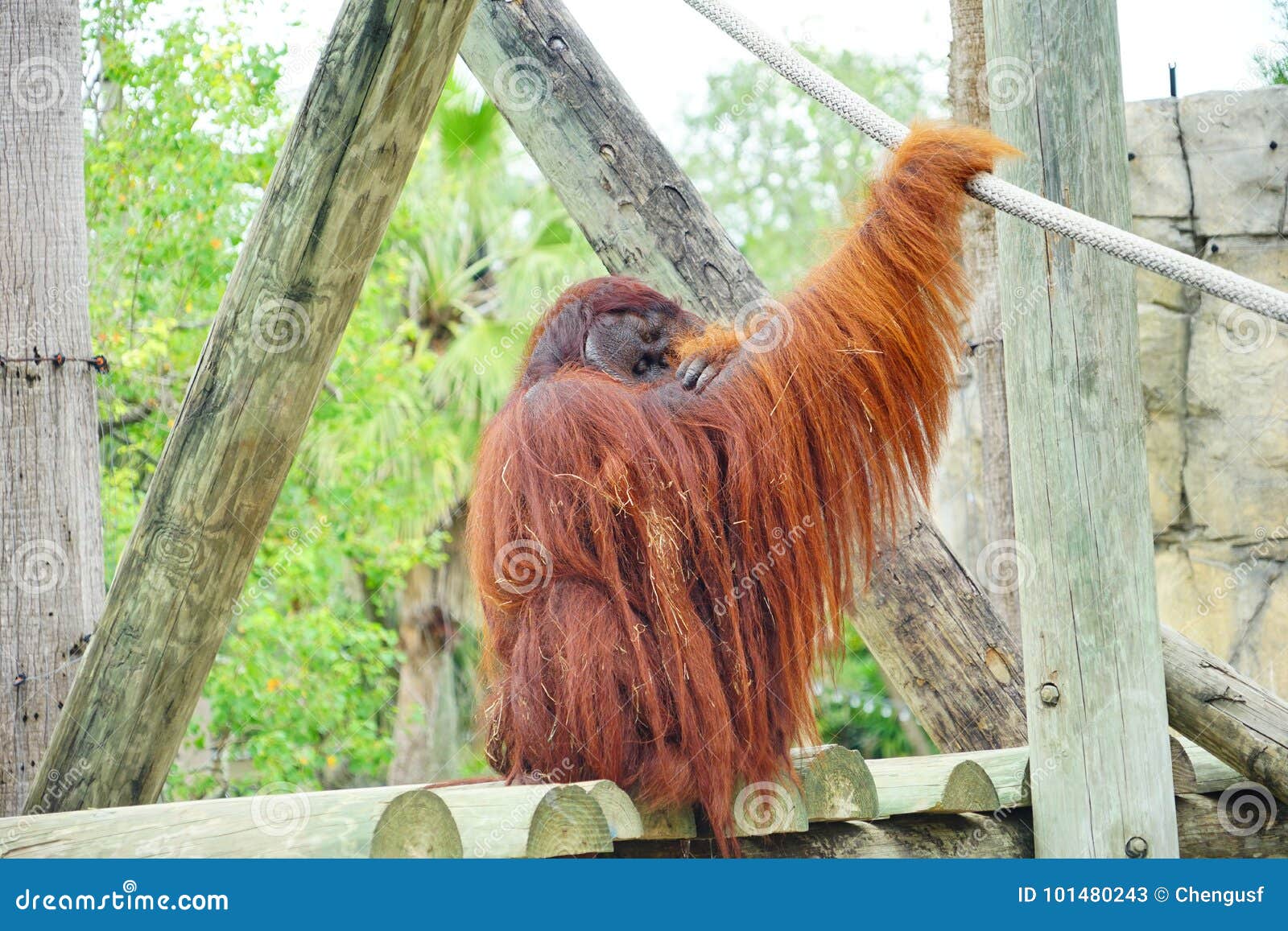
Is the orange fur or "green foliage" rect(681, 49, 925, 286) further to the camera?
"green foliage" rect(681, 49, 925, 286)

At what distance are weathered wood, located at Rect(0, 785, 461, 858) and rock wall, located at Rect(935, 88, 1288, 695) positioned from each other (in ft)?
14.4

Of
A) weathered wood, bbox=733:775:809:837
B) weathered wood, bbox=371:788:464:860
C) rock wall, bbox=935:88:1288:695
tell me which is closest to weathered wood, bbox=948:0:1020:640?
rock wall, bbox=935:88:1288:695

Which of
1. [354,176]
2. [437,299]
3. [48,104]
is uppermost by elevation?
[437,299]

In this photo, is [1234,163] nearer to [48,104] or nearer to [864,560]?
[864,560]

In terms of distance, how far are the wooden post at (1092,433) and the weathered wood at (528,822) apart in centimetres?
94

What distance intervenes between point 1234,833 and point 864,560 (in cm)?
103

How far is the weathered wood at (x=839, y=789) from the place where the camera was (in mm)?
2256

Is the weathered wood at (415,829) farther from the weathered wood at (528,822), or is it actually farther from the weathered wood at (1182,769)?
the weathered wood at (1182,769)

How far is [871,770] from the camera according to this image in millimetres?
2432

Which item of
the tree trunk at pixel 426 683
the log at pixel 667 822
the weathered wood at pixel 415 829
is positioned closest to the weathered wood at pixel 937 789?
the log at pixel 667 822

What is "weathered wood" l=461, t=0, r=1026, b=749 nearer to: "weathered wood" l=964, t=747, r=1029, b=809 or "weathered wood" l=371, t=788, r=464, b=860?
"weathered wood" l=964, t=747, r=1029, b=809

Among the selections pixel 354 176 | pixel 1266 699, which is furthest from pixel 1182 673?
pixel 354 176

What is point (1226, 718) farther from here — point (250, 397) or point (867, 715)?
point (867, 715)

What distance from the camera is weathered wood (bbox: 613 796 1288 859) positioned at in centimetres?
231
